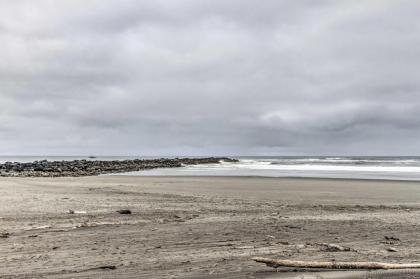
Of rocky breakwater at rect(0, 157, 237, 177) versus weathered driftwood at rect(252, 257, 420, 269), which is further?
rocky breakwater at rect(0, 157, 237, 177)

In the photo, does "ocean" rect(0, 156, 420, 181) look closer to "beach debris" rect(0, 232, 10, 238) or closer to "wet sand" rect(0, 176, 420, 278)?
"wet sand" rect(0, 176, 420, 278)

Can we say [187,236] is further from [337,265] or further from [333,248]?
[337,265]

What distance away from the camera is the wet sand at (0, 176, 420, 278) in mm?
7195

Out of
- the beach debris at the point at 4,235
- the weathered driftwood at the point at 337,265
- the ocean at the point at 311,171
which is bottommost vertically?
the weathered driftwood at the point at 337,265

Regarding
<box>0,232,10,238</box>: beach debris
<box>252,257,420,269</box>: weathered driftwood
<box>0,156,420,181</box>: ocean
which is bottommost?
<box>252,257,420,269</box>: weathered driftwood

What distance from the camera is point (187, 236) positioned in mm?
9805

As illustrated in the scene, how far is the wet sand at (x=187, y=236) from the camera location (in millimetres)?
7195

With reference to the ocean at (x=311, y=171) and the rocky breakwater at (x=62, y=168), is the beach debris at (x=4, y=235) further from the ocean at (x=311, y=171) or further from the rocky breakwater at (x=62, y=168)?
the ocean at (x=311, y=171)

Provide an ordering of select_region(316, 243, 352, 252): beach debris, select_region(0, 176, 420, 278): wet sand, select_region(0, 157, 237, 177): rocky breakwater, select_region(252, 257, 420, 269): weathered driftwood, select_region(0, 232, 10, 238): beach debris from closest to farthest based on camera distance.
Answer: select_region(0, 176, 420, 278): wet sand < select_region(252, 257, 420, 269): weathered driftwood < select_region(316, 243, 352, 252): beach debris < select_region(0, 232, 10, 238): beach debris < select_region(0, 157, 237, 177): rocky breakwater

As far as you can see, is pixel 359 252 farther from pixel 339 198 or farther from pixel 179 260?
pixel 339 198

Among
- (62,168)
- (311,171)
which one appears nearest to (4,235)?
(62,168)

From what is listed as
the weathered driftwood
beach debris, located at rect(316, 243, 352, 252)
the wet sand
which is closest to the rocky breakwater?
the wet sand

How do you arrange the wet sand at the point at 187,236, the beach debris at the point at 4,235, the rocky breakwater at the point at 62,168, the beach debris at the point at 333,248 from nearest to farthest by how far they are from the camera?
the wet sand at the point at 187,236 → the beach debris at the point at 333,248 → the beach debris at the point at 4,235 → the rocky breakwater at the point at 62,168

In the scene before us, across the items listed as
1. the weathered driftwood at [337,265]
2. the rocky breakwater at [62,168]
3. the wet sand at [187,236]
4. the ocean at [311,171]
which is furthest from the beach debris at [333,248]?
the rocky breakwater at [62,168]
